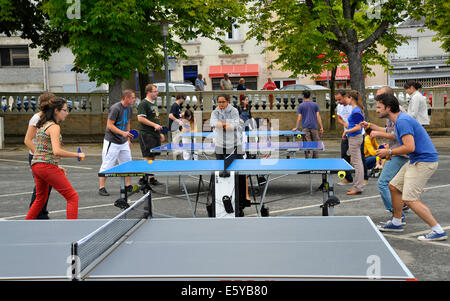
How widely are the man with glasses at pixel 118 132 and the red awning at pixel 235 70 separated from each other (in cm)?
3469

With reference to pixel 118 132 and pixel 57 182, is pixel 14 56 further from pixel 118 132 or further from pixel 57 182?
pixel 57 182

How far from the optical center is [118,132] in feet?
33.9

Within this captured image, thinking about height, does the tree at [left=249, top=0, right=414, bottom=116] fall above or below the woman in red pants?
above

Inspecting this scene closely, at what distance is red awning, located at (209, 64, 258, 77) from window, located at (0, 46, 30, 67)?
15027 mm

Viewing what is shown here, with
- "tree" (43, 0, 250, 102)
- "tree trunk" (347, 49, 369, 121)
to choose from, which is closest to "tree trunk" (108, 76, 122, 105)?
"tree" (43, 0, 250, 102)

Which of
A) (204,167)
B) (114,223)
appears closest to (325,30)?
(204,167)

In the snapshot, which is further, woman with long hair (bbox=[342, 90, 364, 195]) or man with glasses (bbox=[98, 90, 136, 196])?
woman with long hair (bbox=[342, 90, 364, 195])

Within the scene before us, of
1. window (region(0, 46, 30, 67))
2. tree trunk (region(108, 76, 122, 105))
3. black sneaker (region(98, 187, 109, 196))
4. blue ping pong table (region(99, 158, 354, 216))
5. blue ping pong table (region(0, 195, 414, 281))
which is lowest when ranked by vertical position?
black sneaker (region(98, 187, 109, 196))

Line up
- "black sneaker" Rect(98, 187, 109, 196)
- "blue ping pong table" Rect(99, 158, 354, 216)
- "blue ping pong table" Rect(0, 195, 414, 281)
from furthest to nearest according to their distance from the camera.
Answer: "black sneaker" Rect(98, 187, 109, 196) < "blue ping pong table" Rect(99, 158, 354, 216) < "blue ping pong table" Rect(0, 195, 414, 281)

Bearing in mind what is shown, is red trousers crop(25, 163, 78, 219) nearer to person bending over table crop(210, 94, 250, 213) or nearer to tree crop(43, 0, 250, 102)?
person bending over table crop(210, 94, 250, 213)

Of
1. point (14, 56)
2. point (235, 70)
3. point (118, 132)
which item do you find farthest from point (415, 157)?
point (14, 56)

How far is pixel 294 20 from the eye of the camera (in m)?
21.7

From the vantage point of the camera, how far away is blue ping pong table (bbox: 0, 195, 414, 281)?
2.80 meters

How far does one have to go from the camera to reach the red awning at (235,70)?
148 feet
